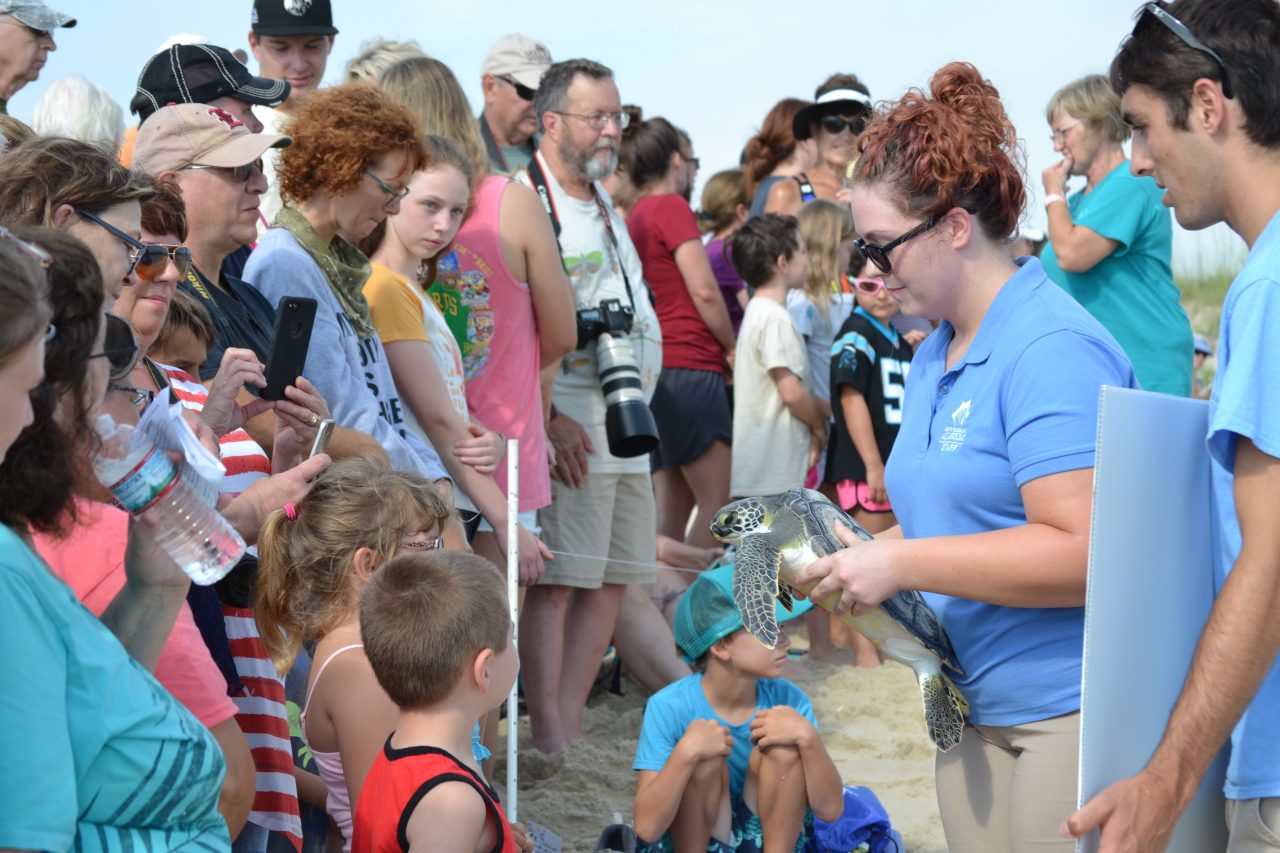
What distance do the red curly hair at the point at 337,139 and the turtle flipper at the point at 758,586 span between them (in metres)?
1.56

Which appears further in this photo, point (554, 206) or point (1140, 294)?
point (1140, 294)

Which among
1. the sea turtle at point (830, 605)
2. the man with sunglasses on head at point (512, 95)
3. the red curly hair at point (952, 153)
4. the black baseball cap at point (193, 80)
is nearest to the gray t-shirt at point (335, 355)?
the black baseball cap at point (193, 80)

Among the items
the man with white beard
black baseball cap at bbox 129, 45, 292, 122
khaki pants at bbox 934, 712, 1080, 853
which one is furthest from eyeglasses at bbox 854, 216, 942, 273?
the man with white beard

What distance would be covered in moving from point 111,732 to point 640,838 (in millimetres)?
2082

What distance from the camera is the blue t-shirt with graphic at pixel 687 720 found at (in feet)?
11.0

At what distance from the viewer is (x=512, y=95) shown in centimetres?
501

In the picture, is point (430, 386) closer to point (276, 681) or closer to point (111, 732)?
point (276, 681)

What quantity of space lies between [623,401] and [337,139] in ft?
4.68

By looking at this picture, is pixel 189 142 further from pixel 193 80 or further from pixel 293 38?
pixel 293 38

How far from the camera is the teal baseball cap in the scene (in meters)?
3.41

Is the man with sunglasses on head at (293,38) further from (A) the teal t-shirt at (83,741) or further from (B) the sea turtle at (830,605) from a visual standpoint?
(A) the teal t-shirt at (83,741)

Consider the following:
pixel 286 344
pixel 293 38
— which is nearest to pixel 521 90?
pixel 293 38

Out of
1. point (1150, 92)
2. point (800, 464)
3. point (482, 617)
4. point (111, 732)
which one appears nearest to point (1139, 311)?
→ point (800, 464)

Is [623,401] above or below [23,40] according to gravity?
below
